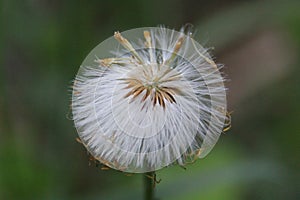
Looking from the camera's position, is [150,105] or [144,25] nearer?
[150,105]

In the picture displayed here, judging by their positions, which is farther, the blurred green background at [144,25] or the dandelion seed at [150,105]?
the blurred green background at [144,25]

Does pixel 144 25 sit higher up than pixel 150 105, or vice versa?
pixel 144 25

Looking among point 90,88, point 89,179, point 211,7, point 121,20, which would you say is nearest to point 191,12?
point 211,7

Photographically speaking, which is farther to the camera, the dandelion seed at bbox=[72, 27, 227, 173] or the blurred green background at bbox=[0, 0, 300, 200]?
the blurred green background at bbox=[0, 0, 300, 200]

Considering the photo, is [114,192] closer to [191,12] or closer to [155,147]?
[155,147]
